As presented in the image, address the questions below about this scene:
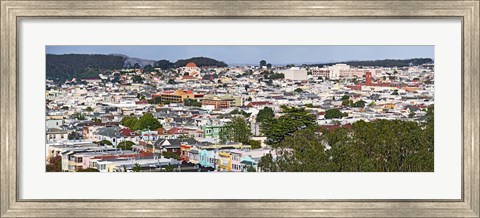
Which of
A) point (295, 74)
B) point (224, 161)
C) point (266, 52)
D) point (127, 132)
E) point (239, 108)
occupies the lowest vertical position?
point (224, 161)

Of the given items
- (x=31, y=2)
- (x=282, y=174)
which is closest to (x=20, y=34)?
(x=31, y=2)

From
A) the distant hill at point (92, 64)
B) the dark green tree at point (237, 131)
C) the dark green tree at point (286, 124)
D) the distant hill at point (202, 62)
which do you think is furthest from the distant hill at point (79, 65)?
the dark green tree at point (286, 124)

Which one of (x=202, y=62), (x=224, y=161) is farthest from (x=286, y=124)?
(x=202, y=62)

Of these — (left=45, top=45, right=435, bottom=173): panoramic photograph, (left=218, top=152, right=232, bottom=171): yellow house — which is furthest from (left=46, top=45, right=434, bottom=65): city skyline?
(left=218, top=152, right=232, bottom=171): yellow house

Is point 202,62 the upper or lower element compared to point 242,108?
upper

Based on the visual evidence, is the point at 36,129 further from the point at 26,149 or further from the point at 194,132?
the point at 194,132

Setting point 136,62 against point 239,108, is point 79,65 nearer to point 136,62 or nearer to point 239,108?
point 136,62
